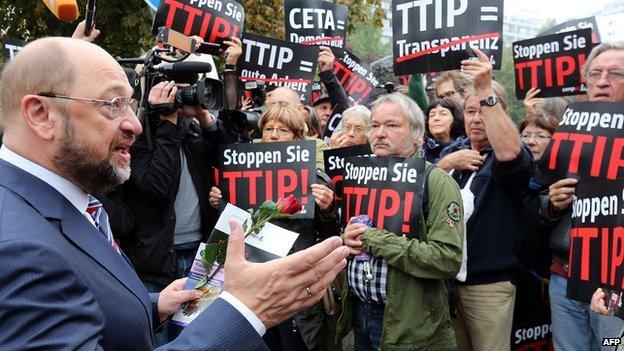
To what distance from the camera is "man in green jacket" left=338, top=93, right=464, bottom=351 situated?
3812 mm

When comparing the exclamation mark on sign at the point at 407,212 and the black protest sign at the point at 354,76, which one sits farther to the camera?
the black protest sign at the point at 354,76

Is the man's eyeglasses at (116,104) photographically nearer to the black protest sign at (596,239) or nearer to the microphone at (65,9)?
the microphone at (65,9)

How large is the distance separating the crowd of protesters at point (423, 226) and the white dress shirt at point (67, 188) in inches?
84.9

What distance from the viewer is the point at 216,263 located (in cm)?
268

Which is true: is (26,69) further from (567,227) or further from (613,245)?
(567,227)

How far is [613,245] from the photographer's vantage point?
3412 millimetres

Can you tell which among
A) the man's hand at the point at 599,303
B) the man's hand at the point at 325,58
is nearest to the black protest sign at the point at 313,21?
the man's hand at the point at 325,58

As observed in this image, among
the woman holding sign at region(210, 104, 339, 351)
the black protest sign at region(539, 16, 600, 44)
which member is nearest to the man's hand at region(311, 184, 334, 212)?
the woman holding sign at region(210, 104, 339, 351)

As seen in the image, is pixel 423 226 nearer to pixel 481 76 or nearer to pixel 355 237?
pixel 355 237

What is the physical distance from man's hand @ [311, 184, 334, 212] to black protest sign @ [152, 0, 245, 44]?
2.21m

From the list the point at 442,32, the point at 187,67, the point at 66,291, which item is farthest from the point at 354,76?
the point at 66,291

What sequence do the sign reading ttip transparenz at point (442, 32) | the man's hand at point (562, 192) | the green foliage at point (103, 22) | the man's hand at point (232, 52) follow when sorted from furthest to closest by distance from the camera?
the green foliage at point (103, 22) → the man's hand at point (232, 52) → the sign reading ttip transparenz at point (442, 32) → the man's hand at point (562, 192)

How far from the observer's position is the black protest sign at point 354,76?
24.9 feet

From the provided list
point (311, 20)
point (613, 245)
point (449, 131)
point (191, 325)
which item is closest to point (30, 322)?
point (191, 325)
